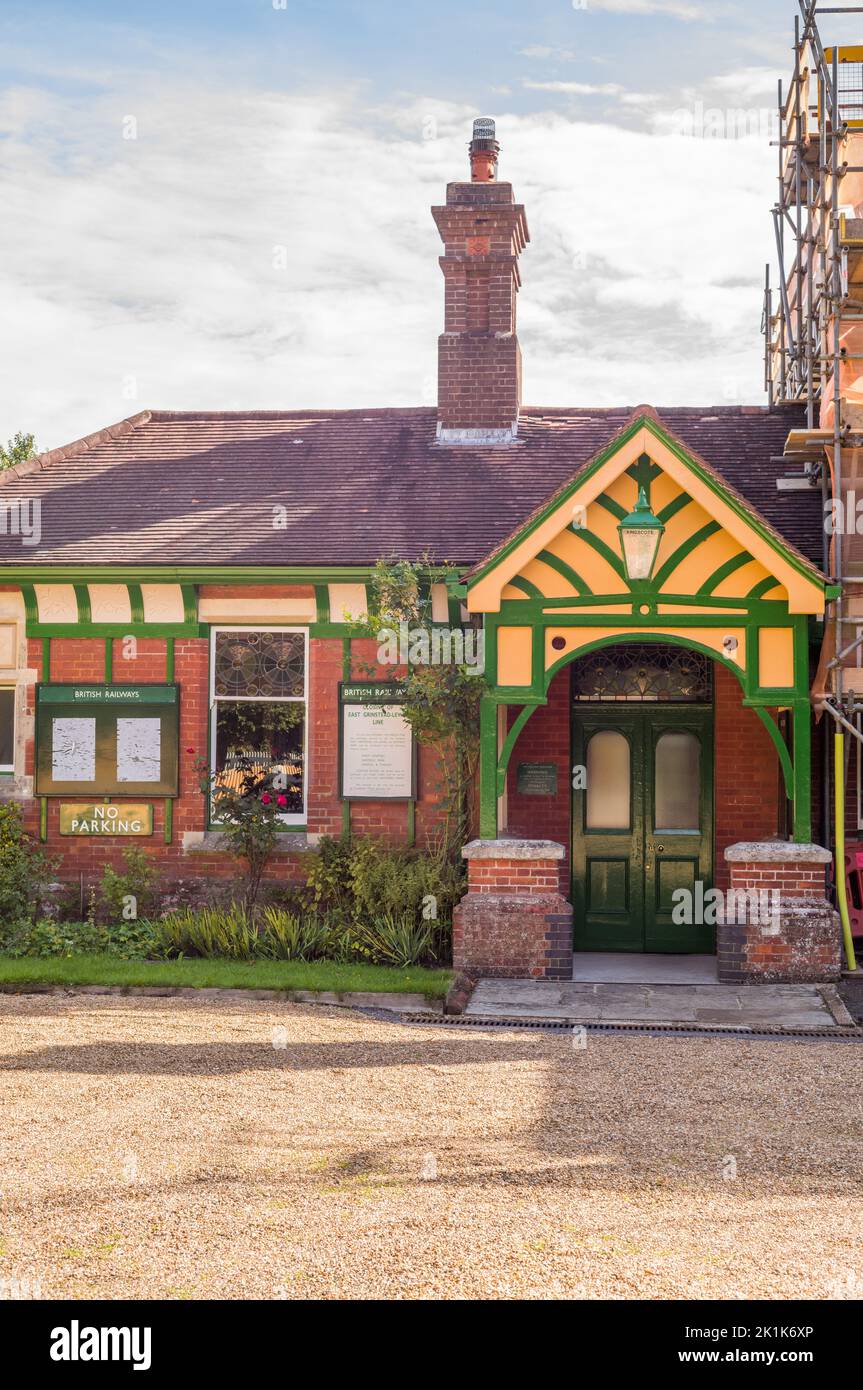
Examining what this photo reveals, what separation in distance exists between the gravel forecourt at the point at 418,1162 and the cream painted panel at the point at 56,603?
15.1ft

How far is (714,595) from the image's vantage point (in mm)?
10781

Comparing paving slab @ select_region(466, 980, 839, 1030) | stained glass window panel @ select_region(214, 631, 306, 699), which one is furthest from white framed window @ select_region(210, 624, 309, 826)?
paving slab @ select_region(466, 980, 839, 1030)

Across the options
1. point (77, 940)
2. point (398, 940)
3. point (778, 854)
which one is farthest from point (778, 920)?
point (77, 940)

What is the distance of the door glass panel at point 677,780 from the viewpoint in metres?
12.5

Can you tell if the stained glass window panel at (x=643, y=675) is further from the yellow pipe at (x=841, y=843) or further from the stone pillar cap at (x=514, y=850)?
the stone pillar cap at (x=514, y=850)

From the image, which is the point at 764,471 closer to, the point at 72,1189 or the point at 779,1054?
the point at 779,1054

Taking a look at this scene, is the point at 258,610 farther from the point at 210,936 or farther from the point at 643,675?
the point at 643,675

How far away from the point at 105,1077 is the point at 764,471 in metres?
8.78

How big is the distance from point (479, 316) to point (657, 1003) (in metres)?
7.88

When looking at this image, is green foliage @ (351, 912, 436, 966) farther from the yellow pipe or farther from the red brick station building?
the yellow pipe

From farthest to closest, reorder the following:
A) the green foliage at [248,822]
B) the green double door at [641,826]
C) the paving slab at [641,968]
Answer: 1. the green double door at [641,826]
2. the green foliage at [248,822]
3. the paving slab at [641,968]

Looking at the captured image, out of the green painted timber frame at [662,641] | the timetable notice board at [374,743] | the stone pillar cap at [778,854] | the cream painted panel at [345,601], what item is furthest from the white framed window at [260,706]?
the stone pillar cap at [778,854]

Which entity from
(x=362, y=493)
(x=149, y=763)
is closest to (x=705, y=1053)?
(x=149, y=763)

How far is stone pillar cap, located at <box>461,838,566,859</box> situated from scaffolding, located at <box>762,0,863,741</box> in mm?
2446
